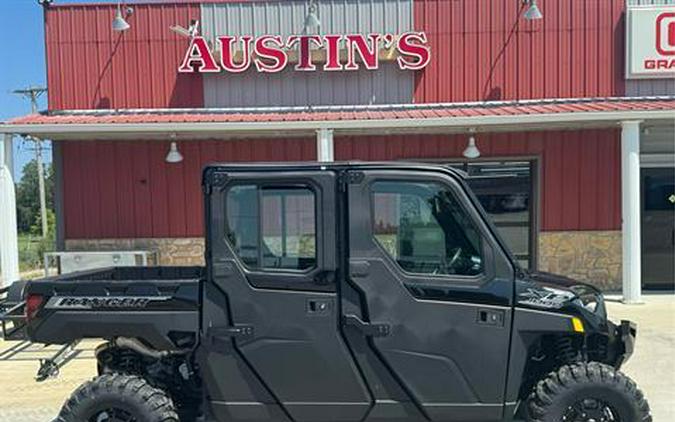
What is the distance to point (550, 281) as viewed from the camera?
375cm

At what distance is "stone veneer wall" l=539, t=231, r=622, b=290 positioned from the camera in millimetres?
10156

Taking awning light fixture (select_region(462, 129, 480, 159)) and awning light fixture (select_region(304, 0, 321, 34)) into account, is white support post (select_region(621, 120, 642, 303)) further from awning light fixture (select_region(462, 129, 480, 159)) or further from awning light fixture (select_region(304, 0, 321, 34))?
awning light fixture (select_region(304, 0, 321, 34))

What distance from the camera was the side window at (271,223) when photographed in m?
3.34

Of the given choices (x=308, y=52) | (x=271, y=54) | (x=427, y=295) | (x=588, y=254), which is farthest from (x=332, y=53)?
(x=427, y=295)

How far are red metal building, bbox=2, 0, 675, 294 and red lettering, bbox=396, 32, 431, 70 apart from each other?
21 centimetres

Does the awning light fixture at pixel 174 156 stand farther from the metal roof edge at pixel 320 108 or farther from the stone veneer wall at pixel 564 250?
the stone veneer wall at pixel 564 250

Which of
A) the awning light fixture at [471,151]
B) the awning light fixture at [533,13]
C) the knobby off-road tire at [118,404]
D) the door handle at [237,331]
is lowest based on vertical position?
the knobby off-road tire at [118,404]

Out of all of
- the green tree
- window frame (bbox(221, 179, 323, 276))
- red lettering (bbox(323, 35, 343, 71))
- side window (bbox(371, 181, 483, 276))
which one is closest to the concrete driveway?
side window (bbox(371, 181, 483, 276))

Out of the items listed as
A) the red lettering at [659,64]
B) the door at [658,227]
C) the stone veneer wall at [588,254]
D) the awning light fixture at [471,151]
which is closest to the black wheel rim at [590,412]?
the awning light fixture at [471,151]

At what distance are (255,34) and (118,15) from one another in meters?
2.50

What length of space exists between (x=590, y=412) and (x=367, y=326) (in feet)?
4.98

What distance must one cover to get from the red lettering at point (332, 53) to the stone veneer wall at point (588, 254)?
5.03 m

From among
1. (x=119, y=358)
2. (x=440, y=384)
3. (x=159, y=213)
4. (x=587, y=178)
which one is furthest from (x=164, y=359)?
(x=587, y=178)

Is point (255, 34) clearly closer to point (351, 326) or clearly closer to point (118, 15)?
point (118, 15)
